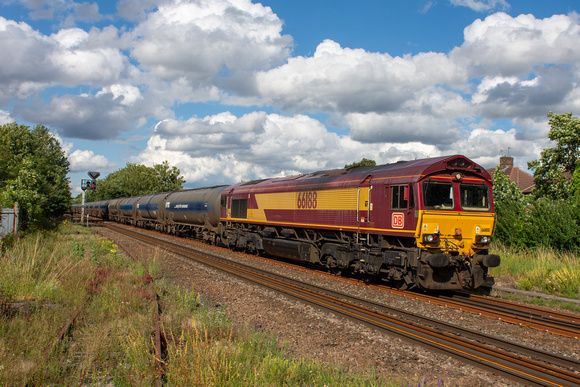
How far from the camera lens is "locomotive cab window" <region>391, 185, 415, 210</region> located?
11484 millimetres

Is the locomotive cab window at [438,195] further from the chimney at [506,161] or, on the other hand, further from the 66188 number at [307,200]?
the chimney at [506,161]

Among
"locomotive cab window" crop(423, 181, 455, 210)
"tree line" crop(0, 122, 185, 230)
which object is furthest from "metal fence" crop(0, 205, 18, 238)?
"locomotive cab window" crop(423, 181, 455, 210)

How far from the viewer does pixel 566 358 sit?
6.74 meters

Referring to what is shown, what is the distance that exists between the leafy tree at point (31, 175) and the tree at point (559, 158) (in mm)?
29772

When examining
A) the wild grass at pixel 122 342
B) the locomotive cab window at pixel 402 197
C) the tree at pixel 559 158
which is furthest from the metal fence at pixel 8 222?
the tree at pixel 559 158

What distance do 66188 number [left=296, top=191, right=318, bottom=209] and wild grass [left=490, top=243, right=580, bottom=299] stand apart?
6.68m

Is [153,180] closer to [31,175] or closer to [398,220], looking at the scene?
[31,175]

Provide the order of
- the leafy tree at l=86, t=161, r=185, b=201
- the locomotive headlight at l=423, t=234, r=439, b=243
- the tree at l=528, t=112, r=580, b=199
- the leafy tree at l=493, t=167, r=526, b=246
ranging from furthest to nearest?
the leafy tree at l=86, t=161, r=185, b=201 → the tree at l=528, t=112, r=580, b=199 → the leafy tree at l=493, t=167, r=526, b=246 → the locomotive headlight at l=423, t=234, r=439, b=243

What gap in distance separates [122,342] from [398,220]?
7.83 m

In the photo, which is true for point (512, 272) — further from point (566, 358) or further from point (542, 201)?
point (566, 358)

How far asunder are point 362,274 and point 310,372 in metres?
8.69

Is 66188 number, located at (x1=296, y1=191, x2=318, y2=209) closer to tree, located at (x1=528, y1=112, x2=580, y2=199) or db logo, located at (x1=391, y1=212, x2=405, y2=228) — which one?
db logo, located at (x1=391, y1=212, x2=405, y2=228)

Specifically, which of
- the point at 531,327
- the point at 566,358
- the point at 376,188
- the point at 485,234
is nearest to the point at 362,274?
the point at 376,188

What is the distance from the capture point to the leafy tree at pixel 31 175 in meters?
19.9
